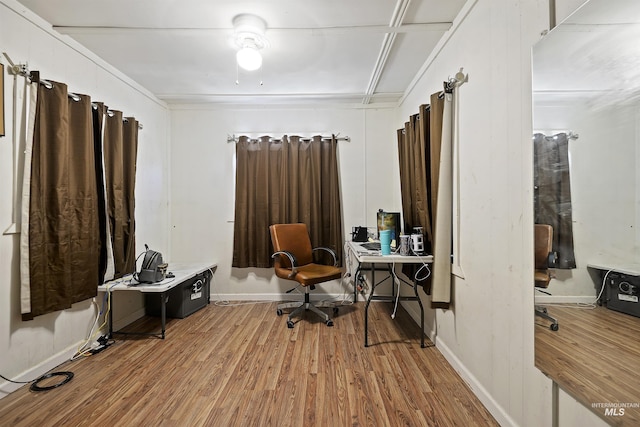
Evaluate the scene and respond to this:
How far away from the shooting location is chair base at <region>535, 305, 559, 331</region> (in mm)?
1202

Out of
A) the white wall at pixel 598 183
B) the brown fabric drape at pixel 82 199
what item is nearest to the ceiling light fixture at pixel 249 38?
the brown fabric drape at pixel 82 199

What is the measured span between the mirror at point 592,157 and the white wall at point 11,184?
10.3ft

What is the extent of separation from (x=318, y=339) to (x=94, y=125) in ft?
9.30

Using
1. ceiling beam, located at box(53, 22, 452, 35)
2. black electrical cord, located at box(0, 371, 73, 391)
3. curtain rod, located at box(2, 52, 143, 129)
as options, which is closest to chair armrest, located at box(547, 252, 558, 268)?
ceiling beam, located at box(53, 22, 452, 35)

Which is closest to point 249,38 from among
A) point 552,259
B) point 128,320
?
point 552,259

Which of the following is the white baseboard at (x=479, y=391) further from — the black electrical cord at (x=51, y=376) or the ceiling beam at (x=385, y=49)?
the black electrical cord at (x=51, y=376)

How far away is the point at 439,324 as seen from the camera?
244 centimetres

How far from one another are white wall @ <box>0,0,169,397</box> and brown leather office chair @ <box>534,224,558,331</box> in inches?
124

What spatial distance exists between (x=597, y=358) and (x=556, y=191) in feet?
2.15

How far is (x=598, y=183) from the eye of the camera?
40.1 inches

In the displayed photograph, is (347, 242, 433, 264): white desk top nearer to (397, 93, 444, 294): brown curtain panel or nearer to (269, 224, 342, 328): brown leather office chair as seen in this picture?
(397, 93, 444, 294): brown curtain panel

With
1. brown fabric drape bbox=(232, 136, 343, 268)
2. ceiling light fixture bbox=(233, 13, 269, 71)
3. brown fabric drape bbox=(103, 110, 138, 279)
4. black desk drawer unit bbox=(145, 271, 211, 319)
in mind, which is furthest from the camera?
brown fabric drape bbox=(232, 136, 343, 268)

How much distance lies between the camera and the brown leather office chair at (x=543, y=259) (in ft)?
4.03

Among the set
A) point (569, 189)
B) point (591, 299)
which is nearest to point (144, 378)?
point (591, 299)
